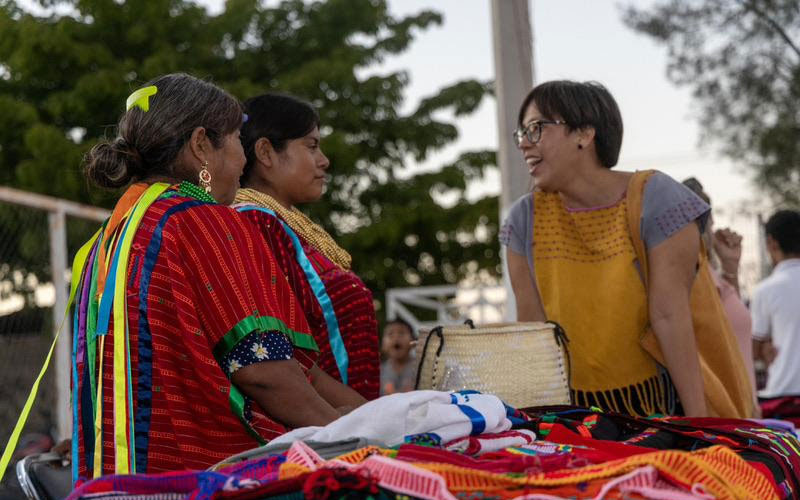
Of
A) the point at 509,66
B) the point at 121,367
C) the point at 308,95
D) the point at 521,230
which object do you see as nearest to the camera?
the point at 121,367

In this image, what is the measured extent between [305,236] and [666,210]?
113 centimetres

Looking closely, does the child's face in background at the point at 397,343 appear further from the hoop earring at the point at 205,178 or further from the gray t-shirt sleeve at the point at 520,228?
the hoop earring at the point at 205,178

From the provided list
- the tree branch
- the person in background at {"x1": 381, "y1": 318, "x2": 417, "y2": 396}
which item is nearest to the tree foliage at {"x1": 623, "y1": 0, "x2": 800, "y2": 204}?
the tree branch

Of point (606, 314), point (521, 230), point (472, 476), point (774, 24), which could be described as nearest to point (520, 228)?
point (521, 230)

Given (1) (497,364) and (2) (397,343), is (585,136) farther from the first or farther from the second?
(2) (397,343)

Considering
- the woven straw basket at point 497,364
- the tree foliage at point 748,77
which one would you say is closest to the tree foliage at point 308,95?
the tree foliage at point 748,77

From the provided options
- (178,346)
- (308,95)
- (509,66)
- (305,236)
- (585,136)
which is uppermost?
(308,95)

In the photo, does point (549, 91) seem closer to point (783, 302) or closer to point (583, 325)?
point (583, 325)

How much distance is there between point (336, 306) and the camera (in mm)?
2939

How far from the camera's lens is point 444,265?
20406mm

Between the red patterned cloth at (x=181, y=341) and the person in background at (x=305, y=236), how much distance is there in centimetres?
50

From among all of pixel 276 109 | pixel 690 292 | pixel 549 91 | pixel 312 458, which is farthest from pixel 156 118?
pixel 690 292

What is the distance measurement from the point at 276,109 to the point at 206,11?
18.3 meters

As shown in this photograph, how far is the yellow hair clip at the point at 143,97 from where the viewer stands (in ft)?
8.25
